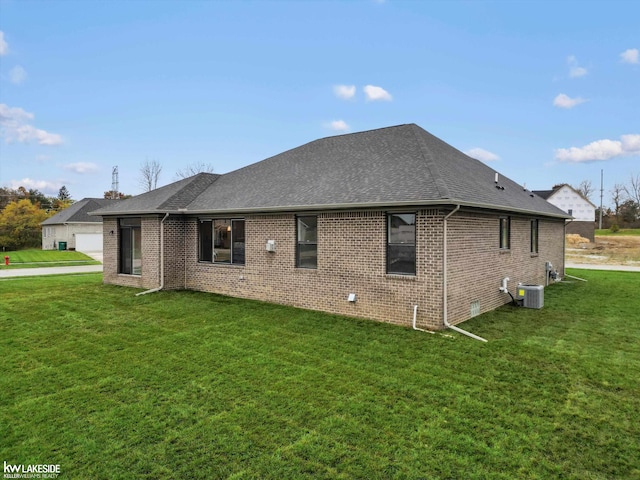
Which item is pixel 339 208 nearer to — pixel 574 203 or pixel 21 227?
pixel 21 227

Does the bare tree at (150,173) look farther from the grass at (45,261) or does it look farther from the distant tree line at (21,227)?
the grass at (45,261)

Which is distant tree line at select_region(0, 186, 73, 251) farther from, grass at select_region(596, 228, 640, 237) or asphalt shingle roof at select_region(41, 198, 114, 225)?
grass at select_region(596, 228, 640, 237)

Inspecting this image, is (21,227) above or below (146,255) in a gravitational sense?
above

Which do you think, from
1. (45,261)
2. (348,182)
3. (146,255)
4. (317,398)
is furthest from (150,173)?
(317,398)

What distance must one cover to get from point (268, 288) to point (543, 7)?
15.4m

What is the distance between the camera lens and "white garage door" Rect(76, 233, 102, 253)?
3766 cm

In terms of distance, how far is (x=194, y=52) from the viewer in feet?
64.8

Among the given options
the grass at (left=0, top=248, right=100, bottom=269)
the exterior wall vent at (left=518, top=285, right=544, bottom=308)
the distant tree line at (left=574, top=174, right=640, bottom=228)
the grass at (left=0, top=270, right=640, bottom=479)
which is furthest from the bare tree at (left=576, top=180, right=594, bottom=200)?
the grass at (left=0, top=248, right=100, bottom=269)

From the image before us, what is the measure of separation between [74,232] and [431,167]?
40.4 m

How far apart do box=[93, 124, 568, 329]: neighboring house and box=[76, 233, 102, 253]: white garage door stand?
27.3m

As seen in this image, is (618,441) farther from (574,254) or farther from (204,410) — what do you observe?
(574,254)

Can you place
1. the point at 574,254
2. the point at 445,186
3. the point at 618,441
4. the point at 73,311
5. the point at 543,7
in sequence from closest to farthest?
the point at 618,441 < the point at 445,186 < the point at 73,311 < the point at 543,7 < the point at 574,254

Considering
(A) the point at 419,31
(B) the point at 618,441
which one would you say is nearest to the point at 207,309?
(B) the point at 618,441

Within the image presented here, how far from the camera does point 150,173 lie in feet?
164
